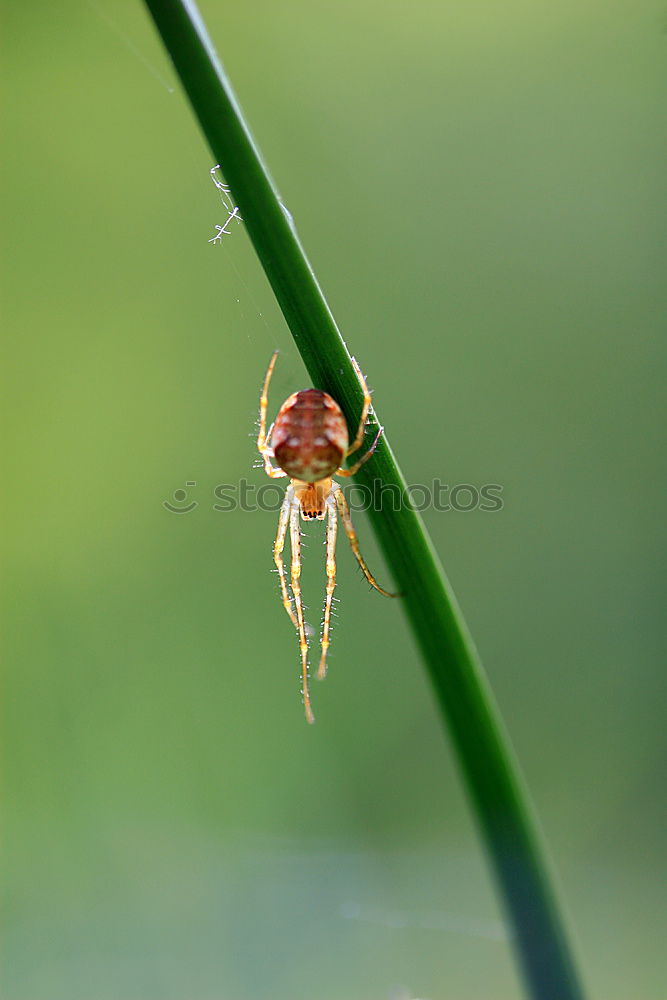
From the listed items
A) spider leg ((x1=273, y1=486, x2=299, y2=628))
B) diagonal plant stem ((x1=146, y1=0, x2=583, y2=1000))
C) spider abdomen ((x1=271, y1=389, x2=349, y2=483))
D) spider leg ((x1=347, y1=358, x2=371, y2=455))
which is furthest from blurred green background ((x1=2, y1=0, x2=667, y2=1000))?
diagonal plant stem ((x1=146, y1=0, x2=583, y2=1000))

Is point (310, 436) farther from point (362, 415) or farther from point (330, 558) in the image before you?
point (330, 558)

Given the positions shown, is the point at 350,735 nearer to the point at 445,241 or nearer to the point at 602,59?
the point at 445,241

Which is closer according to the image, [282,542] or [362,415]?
[362,415]

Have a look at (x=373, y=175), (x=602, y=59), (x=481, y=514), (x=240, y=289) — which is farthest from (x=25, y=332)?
(x=602, y=59)

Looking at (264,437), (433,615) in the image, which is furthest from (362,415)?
(264,437)

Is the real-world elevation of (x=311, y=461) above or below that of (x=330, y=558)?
above

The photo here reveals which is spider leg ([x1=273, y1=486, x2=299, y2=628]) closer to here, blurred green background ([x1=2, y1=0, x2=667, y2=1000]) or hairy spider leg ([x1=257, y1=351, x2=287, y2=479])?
hairy spider leg ([x1=257, y1=351, x2=287, y2=479])
